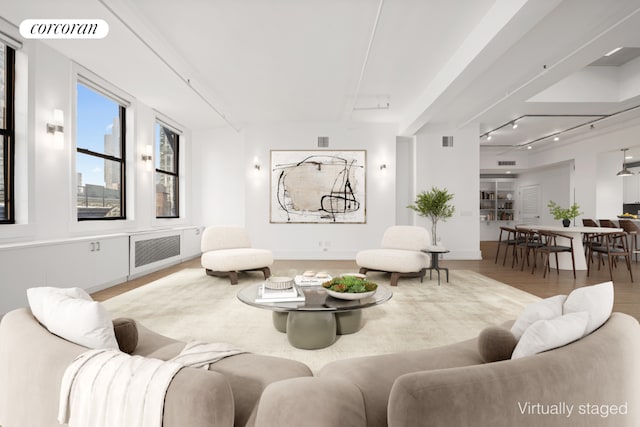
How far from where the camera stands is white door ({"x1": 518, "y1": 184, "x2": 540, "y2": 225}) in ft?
36.3

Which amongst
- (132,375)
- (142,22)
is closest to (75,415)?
(132,375)

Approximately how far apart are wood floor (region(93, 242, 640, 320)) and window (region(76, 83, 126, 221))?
4.35 feet

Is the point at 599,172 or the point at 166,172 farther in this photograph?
the point at 599,172

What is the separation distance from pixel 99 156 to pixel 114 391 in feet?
17.6

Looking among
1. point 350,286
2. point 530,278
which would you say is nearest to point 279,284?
point 350,286

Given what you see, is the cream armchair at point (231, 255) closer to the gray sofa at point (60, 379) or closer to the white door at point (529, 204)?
the gray sofa at point (60, 379)

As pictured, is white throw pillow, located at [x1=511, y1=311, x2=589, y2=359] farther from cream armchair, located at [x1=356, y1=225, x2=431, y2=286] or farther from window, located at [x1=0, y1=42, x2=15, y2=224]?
window, located at [x1=0, y1=42, x2=15, y2=224]

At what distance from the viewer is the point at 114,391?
3.08ft

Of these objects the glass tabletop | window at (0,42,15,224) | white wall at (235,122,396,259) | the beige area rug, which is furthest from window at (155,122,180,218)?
the glass tabletop

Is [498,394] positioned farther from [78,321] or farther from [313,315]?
[313,315]

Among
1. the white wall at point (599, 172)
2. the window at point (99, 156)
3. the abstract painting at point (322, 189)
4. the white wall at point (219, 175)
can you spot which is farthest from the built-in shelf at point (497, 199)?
the window at point (99, 156)

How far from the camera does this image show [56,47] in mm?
4039

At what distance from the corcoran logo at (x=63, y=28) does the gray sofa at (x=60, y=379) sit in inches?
138

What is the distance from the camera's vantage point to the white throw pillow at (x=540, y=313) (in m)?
1.35
